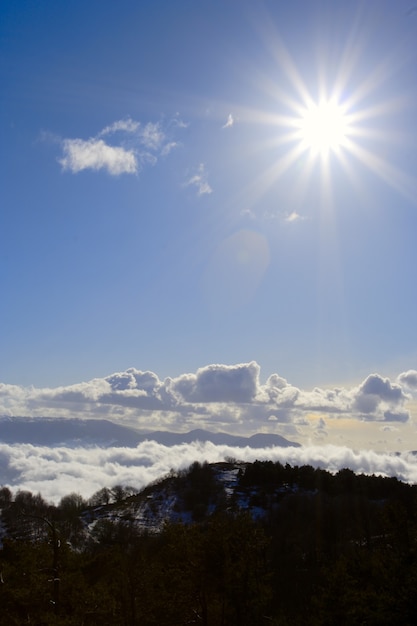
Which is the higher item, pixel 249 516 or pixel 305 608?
pixel 249 516

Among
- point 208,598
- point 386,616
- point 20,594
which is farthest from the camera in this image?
point 208,598

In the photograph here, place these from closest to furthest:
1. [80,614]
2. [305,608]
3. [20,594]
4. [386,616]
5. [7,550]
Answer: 1. [386,616]
2. [20,594]
3. [80,614]
4. [7,550]
5. [305,608]

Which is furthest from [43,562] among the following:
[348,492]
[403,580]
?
[348,492]

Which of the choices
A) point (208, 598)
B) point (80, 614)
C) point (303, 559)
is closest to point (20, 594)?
point (80, 614)

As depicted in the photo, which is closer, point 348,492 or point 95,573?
point 95,573

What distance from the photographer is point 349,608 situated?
111 ft

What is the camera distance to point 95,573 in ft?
201

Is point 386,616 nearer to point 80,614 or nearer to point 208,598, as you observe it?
point 208,598

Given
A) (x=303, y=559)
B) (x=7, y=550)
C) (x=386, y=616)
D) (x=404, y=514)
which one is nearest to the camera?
(x=386, y=616)

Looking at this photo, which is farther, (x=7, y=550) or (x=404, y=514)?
(x=7, y=550)

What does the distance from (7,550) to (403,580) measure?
163 feet

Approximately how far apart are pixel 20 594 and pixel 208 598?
46.4 feet

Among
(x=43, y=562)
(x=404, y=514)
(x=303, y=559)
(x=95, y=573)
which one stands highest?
(x=404, y=514)

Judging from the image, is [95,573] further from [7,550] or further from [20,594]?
[20,594]
